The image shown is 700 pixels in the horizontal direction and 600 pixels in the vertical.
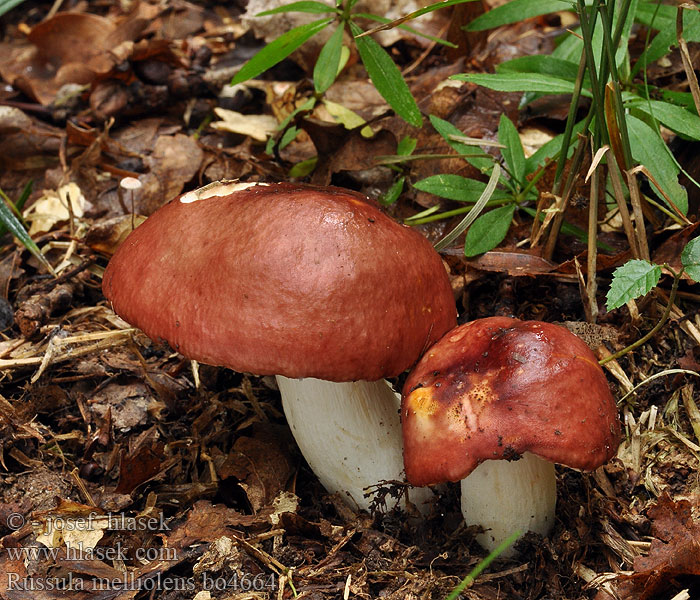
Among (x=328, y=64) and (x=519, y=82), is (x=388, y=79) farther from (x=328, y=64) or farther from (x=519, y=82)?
(x=519, y=82)

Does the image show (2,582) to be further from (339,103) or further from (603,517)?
(339,103)

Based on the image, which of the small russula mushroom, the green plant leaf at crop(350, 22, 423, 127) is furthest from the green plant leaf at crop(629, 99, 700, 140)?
the small russula mushroom

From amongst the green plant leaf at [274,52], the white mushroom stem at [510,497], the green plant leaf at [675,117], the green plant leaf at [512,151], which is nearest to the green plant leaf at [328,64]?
the green plant leaf at [274,52]

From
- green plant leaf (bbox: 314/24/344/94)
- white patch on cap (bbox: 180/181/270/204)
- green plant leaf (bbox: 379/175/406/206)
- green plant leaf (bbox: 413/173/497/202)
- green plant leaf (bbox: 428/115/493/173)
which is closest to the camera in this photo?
white patch on cap (bbox: 180/181/270/204)

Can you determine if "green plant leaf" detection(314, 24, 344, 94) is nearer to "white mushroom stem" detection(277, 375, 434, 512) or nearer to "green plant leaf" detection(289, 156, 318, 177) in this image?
"green plant leaf" detection(289, 156, 318, 177)

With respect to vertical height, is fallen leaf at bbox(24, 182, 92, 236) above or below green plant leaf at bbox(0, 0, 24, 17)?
below

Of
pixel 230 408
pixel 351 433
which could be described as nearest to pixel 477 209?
pixel 351 433

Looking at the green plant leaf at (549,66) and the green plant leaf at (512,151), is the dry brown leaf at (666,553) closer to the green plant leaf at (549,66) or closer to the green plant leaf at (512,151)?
the green plant leaf at (512,151)
